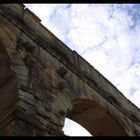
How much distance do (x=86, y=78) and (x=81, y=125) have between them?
1428 mm

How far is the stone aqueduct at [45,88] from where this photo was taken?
4797 millimetres

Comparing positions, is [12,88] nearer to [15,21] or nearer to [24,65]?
[24,65]

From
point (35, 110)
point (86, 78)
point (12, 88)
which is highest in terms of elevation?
point (86, 78)

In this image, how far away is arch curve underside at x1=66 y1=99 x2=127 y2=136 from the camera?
7744 mm

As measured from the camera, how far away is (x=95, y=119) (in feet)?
26.9

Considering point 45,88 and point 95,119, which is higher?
point 95,119

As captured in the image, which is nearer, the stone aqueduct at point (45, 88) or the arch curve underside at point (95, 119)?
the stone aqueduct at point (45, 88)

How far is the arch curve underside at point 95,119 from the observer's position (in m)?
7.74

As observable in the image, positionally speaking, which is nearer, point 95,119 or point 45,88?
point 45,88

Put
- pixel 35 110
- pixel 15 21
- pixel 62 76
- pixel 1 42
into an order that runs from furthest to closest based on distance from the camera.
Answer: pixel 62 76, pixel 15 21, pixel 1 42, pixel 35 110

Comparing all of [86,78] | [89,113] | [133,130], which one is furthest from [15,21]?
[133,130]

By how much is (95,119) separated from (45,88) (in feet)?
9.61

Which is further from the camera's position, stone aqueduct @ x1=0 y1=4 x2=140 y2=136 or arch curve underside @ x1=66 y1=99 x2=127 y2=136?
arch curve underside @ x1=66 y1=99 x2=127 y2=136

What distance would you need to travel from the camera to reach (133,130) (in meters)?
8.55
